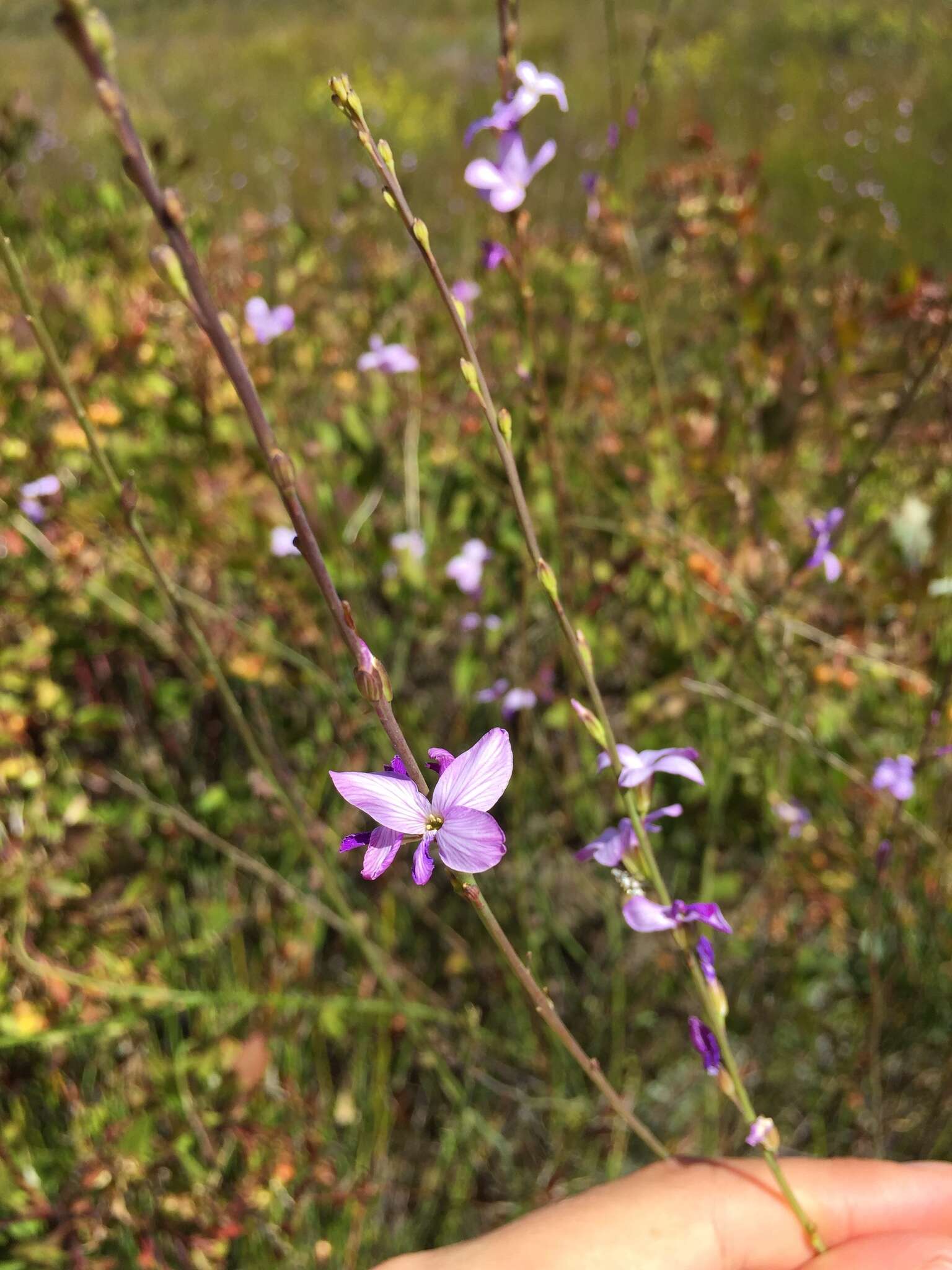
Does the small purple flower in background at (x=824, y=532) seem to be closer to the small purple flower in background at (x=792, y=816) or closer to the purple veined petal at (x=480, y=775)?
the small purple flower in background at (x=792, y=816)

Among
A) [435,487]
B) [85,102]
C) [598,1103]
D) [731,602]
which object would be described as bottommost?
[598,1103]

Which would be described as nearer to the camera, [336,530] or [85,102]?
[336,530]

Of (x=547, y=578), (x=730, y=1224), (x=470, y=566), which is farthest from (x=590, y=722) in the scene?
(x=470, y=566)

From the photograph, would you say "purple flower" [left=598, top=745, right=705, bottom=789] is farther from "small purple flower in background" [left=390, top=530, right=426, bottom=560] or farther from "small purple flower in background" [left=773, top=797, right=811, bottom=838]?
"small purple flower in background" [left=390, top=530, right=426, bottom=560]

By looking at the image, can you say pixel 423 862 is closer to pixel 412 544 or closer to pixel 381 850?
pixel 381 850

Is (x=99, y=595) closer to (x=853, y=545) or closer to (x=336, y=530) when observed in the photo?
(x=336, y=530)

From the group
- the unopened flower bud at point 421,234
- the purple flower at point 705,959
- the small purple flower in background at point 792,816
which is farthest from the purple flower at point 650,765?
the small purple flower in background at point 792,816

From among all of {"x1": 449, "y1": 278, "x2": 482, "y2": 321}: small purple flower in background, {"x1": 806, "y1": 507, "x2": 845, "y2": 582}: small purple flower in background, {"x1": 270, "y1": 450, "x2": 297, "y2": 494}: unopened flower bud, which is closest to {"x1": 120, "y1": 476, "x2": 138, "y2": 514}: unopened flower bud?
{"x1": 270, "y1": 450, "x2": 297, "y2": 494}: unopened flower bud

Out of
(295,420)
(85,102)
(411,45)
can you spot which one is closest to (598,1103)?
(295,420)
